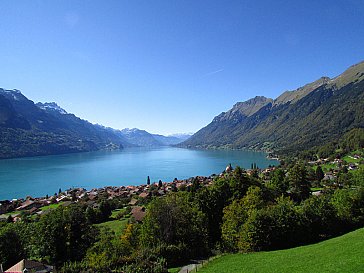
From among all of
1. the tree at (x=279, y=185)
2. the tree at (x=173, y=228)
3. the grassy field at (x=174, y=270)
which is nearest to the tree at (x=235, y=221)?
the tree at (x=173, y=228)

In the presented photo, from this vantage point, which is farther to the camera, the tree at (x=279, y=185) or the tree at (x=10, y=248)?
the tree at (x=279, y=185)

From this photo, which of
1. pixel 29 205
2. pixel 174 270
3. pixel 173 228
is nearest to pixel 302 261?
pixel 174 270

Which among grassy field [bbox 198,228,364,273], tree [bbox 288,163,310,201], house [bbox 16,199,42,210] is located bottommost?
house [bbox 16,199,42,210]

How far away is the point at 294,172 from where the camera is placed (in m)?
45.9

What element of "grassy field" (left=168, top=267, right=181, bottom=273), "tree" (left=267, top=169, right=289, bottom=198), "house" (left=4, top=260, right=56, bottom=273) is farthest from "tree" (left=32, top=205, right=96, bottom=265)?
"tree" (left=267, top=169, right=289, bottom=198)

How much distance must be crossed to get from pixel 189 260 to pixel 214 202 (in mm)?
12025

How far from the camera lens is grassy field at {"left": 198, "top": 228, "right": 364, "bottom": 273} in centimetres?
1212

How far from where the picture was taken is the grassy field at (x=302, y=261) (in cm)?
1212

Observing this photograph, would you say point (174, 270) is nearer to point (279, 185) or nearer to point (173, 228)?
point (173, 228)

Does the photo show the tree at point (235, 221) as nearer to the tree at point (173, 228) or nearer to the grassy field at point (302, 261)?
the tree at point (173, 228)

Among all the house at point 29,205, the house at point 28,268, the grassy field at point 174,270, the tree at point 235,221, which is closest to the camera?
the grassy field at point 174,270

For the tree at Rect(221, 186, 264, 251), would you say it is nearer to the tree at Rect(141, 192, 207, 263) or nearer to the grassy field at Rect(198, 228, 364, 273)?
the tree at Rect(141, 192, 207, 263)

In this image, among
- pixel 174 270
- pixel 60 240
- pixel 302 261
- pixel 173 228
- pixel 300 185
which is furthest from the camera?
pixel 300 185

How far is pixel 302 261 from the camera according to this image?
45.9 ft
